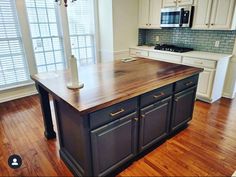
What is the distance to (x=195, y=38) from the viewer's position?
383 centimetres

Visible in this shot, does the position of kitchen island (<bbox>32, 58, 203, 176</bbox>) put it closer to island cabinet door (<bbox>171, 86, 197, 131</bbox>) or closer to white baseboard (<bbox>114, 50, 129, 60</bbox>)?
island cabinet door (<bbox>171, 86, 197, 131</bbox>)

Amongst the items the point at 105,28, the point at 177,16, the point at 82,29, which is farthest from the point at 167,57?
the point at 82,29

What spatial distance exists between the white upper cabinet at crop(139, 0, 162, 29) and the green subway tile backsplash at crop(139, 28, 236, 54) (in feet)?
1.02

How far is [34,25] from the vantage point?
12.2 feet

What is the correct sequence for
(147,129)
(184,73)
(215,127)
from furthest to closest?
(215,127)
(184,73)
(147,129)

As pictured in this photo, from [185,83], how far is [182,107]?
33 centimetres

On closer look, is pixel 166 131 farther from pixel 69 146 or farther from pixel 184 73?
pixel 69 146

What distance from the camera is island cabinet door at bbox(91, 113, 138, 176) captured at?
59.9 inches

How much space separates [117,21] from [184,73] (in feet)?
8.28

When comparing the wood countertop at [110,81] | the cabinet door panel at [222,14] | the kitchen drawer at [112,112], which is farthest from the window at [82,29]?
the kitchen drawer at [112,112]

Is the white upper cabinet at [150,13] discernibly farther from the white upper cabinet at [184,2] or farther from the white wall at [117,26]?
the white upper cabinet at [184,2]

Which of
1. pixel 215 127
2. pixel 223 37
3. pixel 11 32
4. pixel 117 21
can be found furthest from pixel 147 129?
pixel 11 32

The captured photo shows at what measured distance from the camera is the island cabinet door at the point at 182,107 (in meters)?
2.22

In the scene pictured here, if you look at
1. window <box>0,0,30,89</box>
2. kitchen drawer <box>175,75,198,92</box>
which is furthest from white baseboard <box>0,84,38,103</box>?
kitchen drawer <box>175,75,198,92</box>
